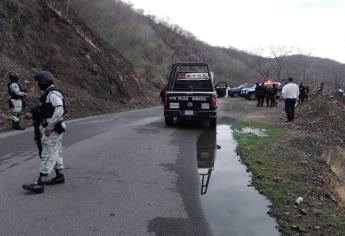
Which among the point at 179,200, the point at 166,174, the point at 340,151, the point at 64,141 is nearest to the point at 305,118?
the point at 340,151

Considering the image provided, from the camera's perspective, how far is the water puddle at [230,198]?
6.53 metres

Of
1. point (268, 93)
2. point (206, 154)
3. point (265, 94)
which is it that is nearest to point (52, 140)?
point (206, 154)

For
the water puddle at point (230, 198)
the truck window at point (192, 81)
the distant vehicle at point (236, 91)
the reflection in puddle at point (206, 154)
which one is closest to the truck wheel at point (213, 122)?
the reflection in puddle at point (206, 154)

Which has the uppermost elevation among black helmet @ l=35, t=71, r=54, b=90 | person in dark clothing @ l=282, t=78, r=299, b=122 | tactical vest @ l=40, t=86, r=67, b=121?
black helmet @ l=35, t=71, r=54, b=90

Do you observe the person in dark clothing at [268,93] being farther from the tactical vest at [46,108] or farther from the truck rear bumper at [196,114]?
the tactical vest at [46,108]

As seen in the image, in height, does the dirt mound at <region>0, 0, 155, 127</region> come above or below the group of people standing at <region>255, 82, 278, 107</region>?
above

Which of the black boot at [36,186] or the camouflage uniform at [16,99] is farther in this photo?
the camouflage uniform at [16,99]

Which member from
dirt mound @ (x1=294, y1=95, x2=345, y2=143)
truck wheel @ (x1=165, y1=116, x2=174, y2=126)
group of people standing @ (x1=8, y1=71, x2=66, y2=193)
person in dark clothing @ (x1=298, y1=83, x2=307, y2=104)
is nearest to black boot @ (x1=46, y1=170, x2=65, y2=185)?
group of people standing @ (x1=8, y1=71, x2=66, y2=193)

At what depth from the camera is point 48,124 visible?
7539 millimetres

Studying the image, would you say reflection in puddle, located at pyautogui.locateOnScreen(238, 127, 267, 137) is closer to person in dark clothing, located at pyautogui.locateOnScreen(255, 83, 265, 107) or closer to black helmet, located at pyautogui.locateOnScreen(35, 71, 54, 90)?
black helmet, located at pyautogui.locateOnScreen(35, 71, 54, 90)

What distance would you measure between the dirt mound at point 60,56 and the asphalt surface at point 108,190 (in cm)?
908

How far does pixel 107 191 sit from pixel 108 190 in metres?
0.07

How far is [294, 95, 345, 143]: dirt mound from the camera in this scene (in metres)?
18.3

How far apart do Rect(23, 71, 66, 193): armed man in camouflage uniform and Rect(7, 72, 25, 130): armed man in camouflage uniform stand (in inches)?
314
